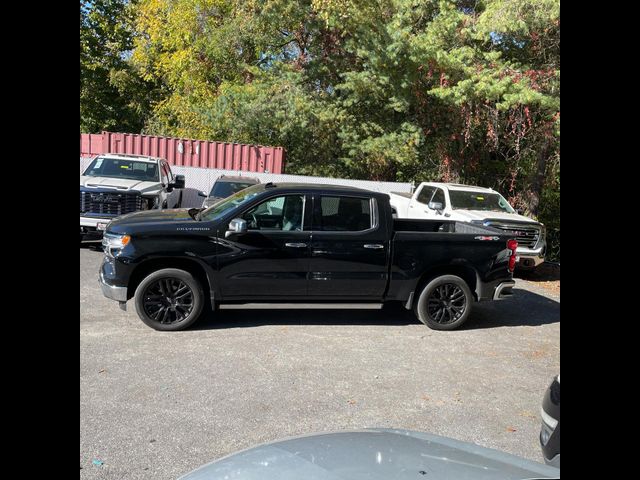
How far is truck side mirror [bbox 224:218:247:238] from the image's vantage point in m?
6.92

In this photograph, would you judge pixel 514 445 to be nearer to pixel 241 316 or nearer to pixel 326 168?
pixel 241 316

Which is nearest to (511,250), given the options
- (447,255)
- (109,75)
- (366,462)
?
(447,255)

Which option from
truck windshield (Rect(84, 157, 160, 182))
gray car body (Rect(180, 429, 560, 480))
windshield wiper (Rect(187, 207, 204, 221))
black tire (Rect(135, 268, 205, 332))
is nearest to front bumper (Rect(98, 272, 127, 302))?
black tire (Rect(135, 268, 205, 332))

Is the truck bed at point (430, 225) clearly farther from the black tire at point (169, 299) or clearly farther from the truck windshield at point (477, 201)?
the truck windshield at point (477, 201)

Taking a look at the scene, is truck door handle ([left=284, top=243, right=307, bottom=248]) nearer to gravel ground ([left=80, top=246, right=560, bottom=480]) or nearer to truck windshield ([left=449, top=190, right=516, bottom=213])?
gravel ground ([left=80, top=246, right=560, bottom=480])

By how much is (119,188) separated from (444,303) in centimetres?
753

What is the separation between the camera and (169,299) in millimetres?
6996

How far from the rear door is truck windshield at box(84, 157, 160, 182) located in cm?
719

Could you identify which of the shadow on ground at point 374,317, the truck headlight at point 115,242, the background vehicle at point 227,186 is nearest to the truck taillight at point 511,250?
the shadow on ground at point 374,317

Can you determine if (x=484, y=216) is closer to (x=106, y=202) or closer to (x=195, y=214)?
(x=195, y=214)
